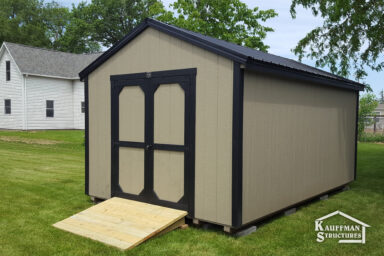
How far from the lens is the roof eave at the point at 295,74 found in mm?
5157

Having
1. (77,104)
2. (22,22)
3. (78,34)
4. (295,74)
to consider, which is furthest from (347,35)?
(22,22)

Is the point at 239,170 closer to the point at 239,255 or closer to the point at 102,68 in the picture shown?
the point at 239,255

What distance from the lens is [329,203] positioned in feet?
24.1

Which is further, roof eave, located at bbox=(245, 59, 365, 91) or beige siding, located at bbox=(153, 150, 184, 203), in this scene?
beige siding, located at bbox=(153, 150, 184, 203)

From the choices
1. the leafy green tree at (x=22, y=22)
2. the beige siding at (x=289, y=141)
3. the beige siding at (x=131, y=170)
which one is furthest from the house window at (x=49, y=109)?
the beige siding at (x=289, y=141)

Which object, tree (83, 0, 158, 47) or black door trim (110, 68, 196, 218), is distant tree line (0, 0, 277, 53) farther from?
black door trim (110, 68, 196, 218)

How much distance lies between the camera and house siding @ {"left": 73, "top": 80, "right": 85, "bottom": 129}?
25.9m

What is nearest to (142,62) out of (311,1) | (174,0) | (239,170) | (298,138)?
(239,170)

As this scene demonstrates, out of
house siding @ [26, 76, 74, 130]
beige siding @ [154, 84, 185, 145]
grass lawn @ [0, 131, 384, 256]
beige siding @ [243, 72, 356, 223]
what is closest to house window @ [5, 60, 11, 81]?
house siding @ [26, 76, 74, 130]

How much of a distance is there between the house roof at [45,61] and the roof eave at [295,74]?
20669mm

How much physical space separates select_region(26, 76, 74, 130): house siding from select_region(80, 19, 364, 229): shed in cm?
1888

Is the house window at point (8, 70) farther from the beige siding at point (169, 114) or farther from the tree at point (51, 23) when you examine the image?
the beige siding at point (169, 114)

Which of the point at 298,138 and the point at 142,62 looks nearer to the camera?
the point at 142,62

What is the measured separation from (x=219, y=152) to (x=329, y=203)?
3.25 m
